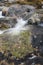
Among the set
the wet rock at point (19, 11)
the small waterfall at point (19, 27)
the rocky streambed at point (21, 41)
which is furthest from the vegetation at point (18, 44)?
the wet rock at point (19, 11)

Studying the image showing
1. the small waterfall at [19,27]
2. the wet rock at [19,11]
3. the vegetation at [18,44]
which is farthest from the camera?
the wet rock at [19,11]

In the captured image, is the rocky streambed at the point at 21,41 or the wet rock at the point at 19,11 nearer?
the rocky streambed at the point at 21,41

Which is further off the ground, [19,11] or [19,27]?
[19,11]

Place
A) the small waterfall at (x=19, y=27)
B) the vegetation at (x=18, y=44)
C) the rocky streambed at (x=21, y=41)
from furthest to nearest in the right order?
the small waterfall at (x=19, y=27), the vegetation at (x=18, y=44), the rocky streambed at (x=21, y=41)

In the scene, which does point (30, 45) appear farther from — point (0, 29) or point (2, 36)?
point (0, 29)

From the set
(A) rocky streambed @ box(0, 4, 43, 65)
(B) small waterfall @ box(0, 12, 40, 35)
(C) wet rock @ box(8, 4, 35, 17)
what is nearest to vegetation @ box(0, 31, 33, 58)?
(A) rocky streambed @ box(0, 4, 43, 65)

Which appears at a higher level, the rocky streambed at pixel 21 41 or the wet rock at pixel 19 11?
the wet rock at pixel 19 11

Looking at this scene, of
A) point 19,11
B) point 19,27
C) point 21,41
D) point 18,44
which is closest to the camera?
point 18,44

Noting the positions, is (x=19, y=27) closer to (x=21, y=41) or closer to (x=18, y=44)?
(x=21, y=41)

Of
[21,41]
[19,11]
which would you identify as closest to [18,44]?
[21,41]

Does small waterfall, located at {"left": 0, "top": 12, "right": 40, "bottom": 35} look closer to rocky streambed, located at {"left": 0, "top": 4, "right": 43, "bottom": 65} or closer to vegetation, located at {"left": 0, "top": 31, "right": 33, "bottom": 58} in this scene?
rocky streambed, located at {"left": 0, "top": 4, "right": 43, "bottom": 65}

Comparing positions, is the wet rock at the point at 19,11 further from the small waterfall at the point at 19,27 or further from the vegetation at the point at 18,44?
the vegetation at the point at 18,44
